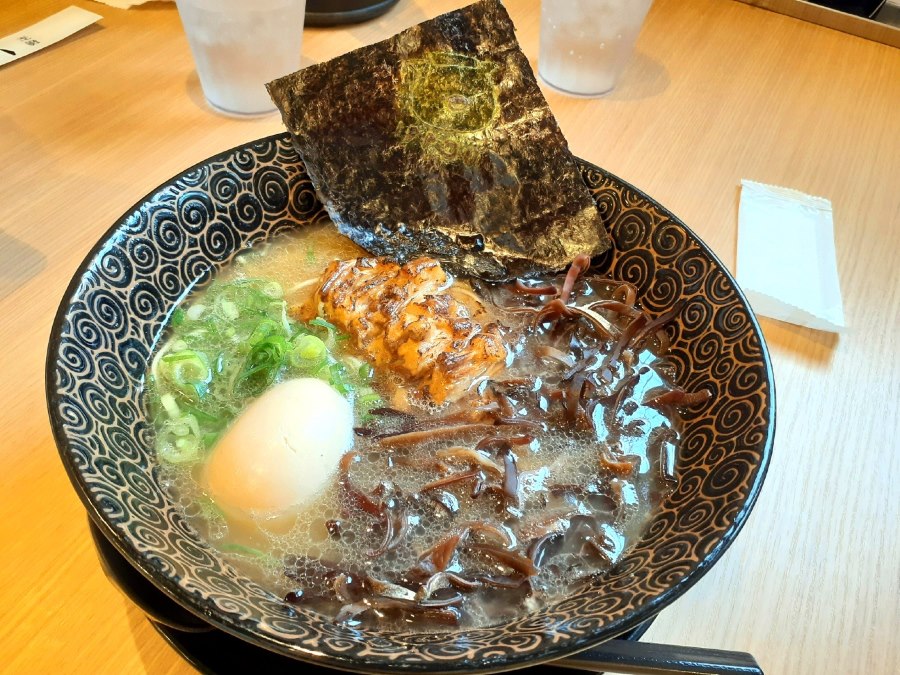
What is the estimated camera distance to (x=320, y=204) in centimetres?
157

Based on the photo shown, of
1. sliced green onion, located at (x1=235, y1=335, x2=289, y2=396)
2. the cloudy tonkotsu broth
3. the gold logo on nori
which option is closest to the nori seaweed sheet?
the gold logo on nori

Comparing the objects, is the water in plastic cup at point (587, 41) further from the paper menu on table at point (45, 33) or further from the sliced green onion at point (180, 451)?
the sliced green onion at point (180, 451)

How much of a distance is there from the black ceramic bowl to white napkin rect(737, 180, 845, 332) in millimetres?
455

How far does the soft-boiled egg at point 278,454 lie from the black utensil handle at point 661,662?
49 cm

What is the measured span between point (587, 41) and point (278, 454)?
167 centimetres

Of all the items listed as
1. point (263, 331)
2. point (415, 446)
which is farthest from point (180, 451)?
point (415, 446)

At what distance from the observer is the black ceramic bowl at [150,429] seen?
0.77 m

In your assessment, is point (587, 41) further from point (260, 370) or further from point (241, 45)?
point (260, 370)

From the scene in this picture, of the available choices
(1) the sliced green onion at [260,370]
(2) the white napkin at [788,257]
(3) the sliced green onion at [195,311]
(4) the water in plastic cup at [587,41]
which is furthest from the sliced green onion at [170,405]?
(4) the water in plastic cup at [587,41]

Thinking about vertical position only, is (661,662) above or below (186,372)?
below

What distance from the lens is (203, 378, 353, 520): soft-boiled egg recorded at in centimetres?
107

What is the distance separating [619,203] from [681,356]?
0.37m

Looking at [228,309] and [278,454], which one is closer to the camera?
[278,454]

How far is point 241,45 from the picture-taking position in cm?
181
